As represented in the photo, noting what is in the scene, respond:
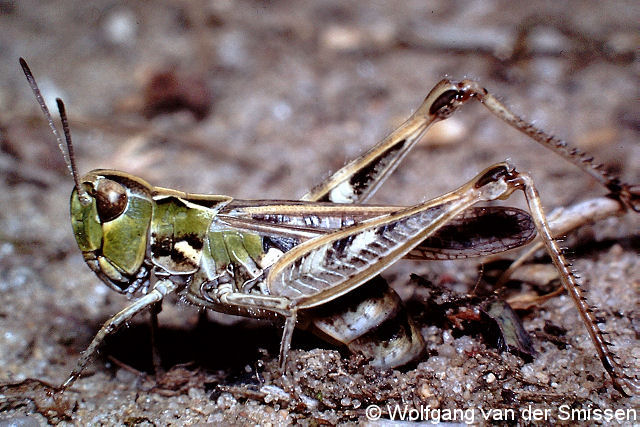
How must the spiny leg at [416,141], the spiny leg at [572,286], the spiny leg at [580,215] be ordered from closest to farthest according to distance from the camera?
the spiny leg at [572,286]
the spiny leg at [416,141]
the spiny leg at [580,215]

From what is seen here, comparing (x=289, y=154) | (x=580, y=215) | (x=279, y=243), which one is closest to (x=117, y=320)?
(x=279, y=243)

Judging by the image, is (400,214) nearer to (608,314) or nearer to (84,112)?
(608,314)

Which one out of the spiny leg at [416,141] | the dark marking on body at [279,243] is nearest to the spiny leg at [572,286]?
the spiny leg at [416,141]

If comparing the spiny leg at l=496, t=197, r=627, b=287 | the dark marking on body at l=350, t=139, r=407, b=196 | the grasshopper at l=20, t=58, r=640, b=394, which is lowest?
the grasshopper at l=20, t=58, r=640, b=394

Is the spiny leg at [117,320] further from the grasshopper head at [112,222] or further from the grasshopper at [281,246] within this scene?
the grasshopper head at [112,222]

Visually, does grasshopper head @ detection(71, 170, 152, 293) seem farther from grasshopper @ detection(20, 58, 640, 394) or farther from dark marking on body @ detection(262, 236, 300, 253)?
dark marking on body @ detection(262, 236, 300, 253)

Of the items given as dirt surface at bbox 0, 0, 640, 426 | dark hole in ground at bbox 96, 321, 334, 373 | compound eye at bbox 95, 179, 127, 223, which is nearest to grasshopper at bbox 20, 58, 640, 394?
compound eye at bbox 95, 179, 127, 223

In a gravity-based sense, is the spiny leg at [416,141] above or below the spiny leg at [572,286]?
above

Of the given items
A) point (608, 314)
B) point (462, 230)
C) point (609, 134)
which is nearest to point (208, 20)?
point (609, 134)
